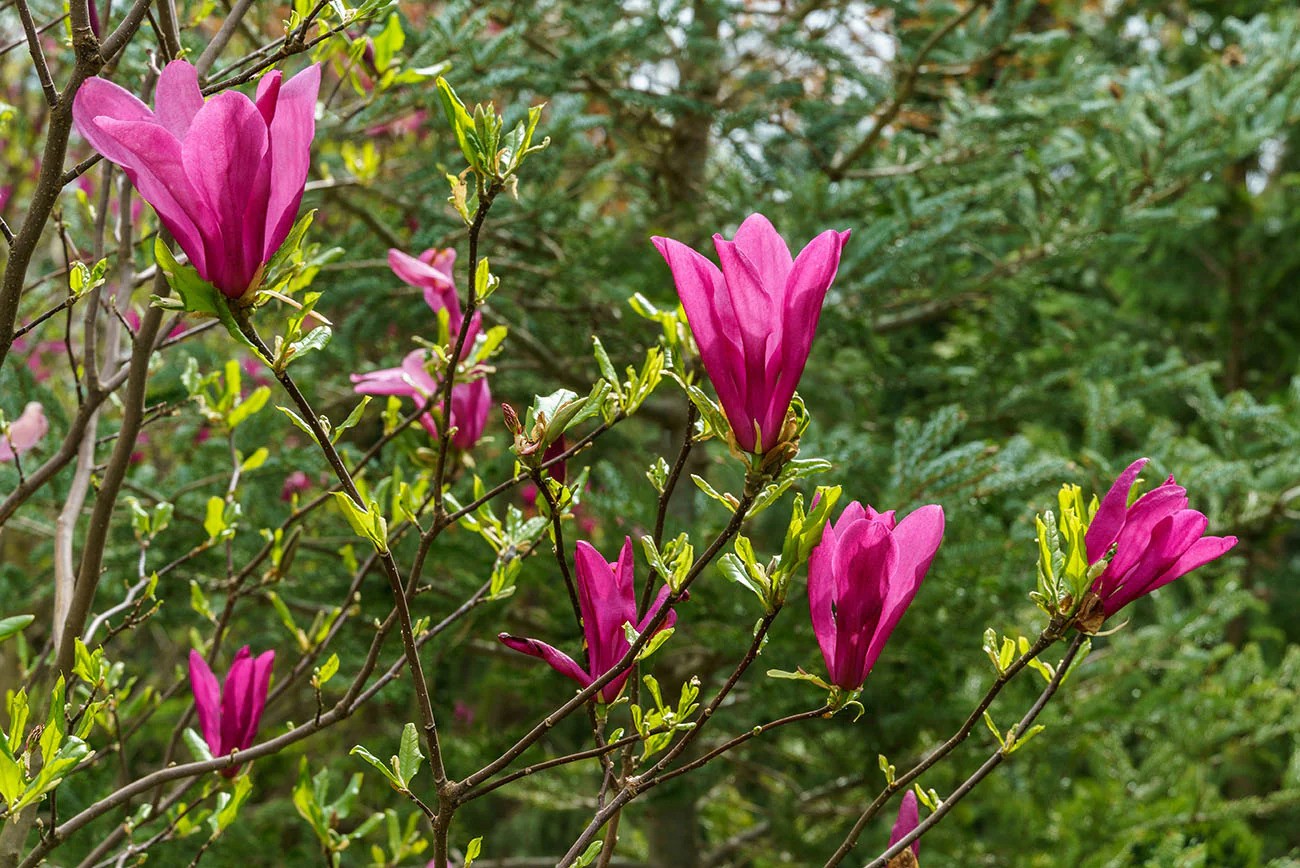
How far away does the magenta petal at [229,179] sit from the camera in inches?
19.0

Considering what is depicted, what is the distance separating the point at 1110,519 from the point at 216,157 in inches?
19.6

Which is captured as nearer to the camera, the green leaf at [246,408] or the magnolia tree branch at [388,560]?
the magnolia tree branch at [388,560]

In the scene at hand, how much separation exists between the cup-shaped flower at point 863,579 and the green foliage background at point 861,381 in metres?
0.91

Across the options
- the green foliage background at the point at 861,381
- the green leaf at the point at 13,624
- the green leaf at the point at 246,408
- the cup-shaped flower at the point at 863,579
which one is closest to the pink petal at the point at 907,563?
the cup-shaped flower at the point at 863,579

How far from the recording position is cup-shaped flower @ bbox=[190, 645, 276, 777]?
0.81 meters

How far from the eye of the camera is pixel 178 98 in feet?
1.72

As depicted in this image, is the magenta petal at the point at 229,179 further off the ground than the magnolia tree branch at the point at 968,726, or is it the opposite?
the magenta petal at the point at 229,179

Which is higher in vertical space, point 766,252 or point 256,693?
point 766,252

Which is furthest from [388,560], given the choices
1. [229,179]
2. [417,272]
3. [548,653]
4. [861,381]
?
[861,381]

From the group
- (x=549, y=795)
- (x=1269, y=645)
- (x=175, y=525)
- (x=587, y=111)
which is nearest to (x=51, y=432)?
(x=175, y=525)

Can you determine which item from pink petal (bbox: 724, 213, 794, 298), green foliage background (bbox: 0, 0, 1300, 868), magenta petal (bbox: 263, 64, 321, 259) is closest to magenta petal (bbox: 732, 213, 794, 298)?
pink petal (bbox: 724, 213, 794, 298)

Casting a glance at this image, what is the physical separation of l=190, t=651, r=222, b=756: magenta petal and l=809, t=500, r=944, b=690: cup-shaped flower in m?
0.47

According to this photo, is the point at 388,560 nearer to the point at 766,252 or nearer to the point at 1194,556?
the point at 766,252

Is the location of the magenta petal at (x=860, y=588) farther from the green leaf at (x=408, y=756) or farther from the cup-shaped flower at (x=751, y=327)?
the green leaf at (x=408, y=756)
